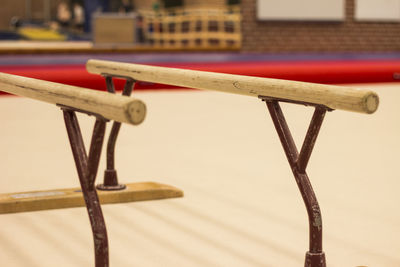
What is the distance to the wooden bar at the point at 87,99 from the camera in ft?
3.97

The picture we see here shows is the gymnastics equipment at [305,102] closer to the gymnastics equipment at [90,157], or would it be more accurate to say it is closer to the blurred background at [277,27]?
the gymnastics equipment at [90,157]

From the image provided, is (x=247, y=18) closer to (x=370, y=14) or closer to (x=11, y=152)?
(x=370, y=14)

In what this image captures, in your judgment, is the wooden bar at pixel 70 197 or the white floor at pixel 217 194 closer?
the white floor at pixel 217 194

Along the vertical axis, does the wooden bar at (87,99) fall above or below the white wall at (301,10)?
below

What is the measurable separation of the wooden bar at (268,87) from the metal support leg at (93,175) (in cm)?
44

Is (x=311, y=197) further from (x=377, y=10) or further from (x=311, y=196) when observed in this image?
(x=377, y=10)

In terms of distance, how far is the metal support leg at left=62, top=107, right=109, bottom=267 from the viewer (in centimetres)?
147

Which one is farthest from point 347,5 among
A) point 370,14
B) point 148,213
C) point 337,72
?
point 148,213

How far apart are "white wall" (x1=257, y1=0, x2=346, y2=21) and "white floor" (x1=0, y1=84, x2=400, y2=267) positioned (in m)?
3.42

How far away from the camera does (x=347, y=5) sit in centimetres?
853

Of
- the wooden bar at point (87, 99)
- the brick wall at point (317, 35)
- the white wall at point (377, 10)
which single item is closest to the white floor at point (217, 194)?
the wooden bar at point (87, 99)

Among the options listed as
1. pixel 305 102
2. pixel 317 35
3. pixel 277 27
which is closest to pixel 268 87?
pixel 305 102

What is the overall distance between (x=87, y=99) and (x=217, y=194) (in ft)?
4.37

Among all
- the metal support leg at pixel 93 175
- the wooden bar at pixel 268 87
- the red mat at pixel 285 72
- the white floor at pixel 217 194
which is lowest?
the white floor at pixel 217 194
